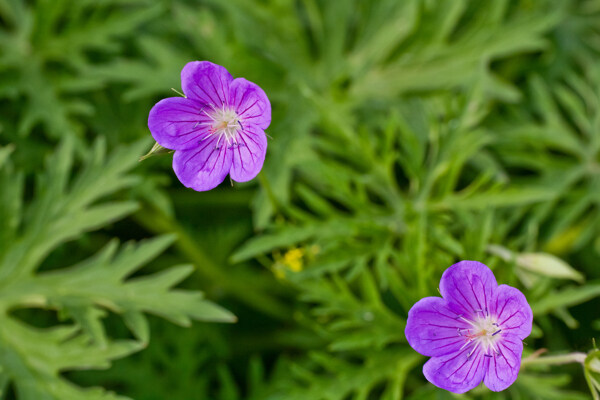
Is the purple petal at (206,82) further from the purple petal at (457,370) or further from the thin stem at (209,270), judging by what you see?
the thin stem at (209,270)

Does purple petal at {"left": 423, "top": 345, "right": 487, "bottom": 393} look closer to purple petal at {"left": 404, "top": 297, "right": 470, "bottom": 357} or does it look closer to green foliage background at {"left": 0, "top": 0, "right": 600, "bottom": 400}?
purple petal at {"left": 404, "top": 297, "right": 470, "bottom": 357}

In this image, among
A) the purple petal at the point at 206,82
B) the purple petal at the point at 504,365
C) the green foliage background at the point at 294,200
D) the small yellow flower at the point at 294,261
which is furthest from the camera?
the small yellow flower at the point at 294,261

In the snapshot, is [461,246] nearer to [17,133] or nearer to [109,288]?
[109,288]

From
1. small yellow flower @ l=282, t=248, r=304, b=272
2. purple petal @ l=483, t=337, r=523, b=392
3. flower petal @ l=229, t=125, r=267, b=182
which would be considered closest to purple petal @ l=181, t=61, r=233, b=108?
flower petal @ l=229, t=125, r=267, b=182

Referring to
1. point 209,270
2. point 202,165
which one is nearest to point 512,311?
point 202,165

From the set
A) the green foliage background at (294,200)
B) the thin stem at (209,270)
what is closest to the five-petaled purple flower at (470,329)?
the green foliage background at (294,200)

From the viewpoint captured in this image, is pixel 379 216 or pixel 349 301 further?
pixel 379 216

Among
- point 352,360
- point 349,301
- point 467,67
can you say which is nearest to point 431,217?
point 349,301
